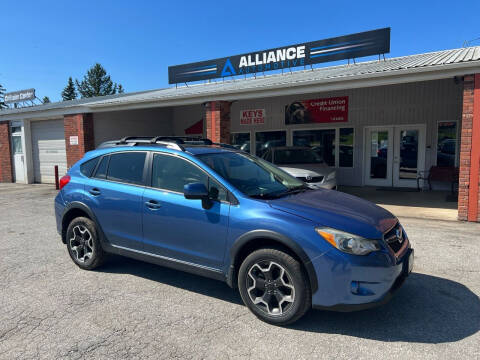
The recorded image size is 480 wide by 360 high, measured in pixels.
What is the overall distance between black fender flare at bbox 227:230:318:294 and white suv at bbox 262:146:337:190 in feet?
17.1

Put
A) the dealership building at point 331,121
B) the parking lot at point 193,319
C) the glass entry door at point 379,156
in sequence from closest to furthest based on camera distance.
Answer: the parking lot at point 193,319
the dealership building at point 331,121
the glass entry door at point 379,156

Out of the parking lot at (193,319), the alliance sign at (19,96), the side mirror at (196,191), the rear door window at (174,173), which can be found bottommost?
the parking lot at (193,319)

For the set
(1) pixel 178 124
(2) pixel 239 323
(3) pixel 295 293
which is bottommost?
(2) pixel 239 323

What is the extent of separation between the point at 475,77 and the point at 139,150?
653 cm

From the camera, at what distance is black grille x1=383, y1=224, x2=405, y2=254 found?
316 cm

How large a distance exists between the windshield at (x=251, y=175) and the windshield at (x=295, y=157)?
17.7 feet

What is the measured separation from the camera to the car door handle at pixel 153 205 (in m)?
3.78

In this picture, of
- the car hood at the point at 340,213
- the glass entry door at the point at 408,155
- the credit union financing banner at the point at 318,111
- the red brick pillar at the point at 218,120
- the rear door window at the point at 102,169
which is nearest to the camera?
the car hood at the point at 340,213

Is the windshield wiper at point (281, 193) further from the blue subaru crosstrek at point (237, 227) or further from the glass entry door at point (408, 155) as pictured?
the glass entry door at point (408, 155)

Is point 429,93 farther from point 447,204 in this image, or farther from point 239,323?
point 239,323

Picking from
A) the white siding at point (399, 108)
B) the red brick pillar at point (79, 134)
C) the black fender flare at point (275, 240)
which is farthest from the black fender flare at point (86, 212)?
the white siding at point (399, 108)

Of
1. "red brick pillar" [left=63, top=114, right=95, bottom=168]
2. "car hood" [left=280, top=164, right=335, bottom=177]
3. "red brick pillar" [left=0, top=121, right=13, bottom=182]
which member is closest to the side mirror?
"car hood" [left=280, top=164, right=335, bottom=177]

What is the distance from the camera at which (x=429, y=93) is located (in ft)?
37.1

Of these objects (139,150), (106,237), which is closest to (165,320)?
(106,237)
